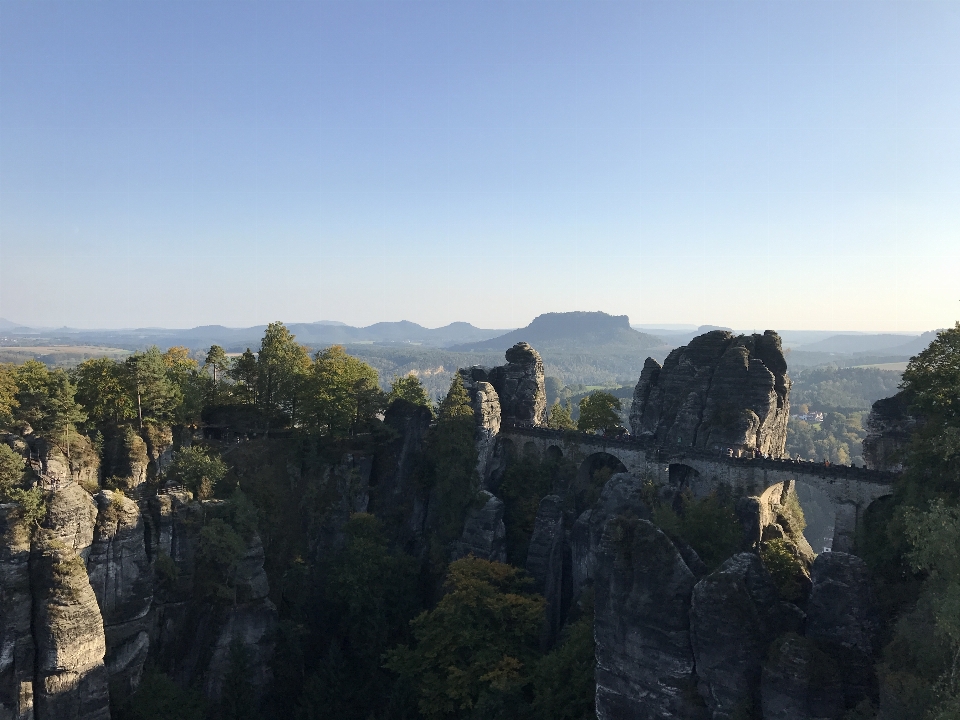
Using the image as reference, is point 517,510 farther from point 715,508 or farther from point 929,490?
point 929,490

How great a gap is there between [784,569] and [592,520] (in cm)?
1324

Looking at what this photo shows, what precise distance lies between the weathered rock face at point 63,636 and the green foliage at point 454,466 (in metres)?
24.6

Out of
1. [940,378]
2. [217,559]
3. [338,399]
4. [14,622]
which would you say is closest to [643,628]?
[940,378]

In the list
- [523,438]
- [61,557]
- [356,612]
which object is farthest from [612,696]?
[61,557]

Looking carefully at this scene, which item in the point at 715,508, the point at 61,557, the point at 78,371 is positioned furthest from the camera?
the point at 78,371

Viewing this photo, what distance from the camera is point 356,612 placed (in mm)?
46719

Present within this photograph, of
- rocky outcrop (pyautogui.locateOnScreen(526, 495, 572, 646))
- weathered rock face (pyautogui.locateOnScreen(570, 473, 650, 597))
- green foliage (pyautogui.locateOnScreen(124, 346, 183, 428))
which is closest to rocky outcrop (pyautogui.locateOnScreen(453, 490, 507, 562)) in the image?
rocky outcrop (pyautogui.locateOnScreen(526, 495, 572, 646))

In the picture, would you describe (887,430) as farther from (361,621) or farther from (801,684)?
(361,621)

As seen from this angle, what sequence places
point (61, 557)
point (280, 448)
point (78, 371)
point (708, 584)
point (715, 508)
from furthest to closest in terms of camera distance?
1. point (280, 448)
2. point (78, 371)
3. point (715, 508)
4. point (61, 557)
5. point (708, 584)

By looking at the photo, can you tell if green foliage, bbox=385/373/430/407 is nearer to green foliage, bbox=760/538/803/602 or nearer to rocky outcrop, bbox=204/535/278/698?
rocky outcrop, bbox=204/535/278/698

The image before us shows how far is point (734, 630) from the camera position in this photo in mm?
27641

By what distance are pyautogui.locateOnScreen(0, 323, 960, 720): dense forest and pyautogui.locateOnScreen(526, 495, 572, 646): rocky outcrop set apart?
3.61ft

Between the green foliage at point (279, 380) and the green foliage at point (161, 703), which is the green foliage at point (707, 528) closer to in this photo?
the green foliage at point (161, 703)

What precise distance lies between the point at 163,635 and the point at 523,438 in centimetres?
3250
